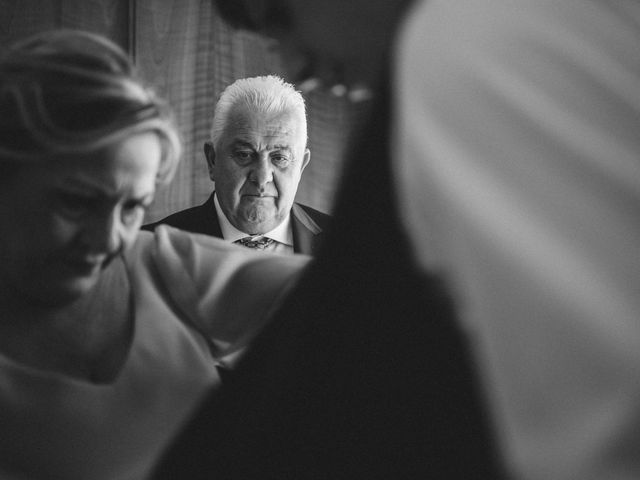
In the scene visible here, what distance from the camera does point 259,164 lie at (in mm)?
1470

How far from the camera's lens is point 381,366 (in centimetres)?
29

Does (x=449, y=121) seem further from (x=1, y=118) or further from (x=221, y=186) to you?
(x=221, y=186)

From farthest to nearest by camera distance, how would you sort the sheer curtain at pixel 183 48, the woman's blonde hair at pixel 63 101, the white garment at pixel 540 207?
1. the sheer curtain at pixel 183 48
2. the woman's blonde hair at pixel 63 101
3. the white garment at pixel 540 207

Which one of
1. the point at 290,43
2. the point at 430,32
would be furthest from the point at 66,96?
the point at 430,32

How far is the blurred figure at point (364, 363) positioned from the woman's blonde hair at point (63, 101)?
205 millimetres

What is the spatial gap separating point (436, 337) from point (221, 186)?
1187mm

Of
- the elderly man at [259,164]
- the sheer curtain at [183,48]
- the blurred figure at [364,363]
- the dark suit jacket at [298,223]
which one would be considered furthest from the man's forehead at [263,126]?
the blurred figure at [364,363]

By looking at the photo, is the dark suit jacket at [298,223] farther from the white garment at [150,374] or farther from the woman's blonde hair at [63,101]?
the woman's blonde hair at [63,101]

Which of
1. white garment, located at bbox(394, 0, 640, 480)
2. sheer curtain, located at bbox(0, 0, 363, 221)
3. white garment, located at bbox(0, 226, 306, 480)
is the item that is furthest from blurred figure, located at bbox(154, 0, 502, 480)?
sheer curtain, located at bbox(0, 0, 363, 221)

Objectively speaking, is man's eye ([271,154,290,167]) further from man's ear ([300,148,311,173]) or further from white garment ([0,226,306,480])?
white garment ([0,226,306,480])

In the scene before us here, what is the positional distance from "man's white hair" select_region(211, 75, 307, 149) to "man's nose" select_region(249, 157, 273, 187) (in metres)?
0.09

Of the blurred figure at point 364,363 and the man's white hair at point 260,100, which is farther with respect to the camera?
the man's white hair at point 260,100

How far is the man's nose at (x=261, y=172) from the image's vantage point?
1.43m

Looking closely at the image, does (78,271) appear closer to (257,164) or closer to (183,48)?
(183,48)
